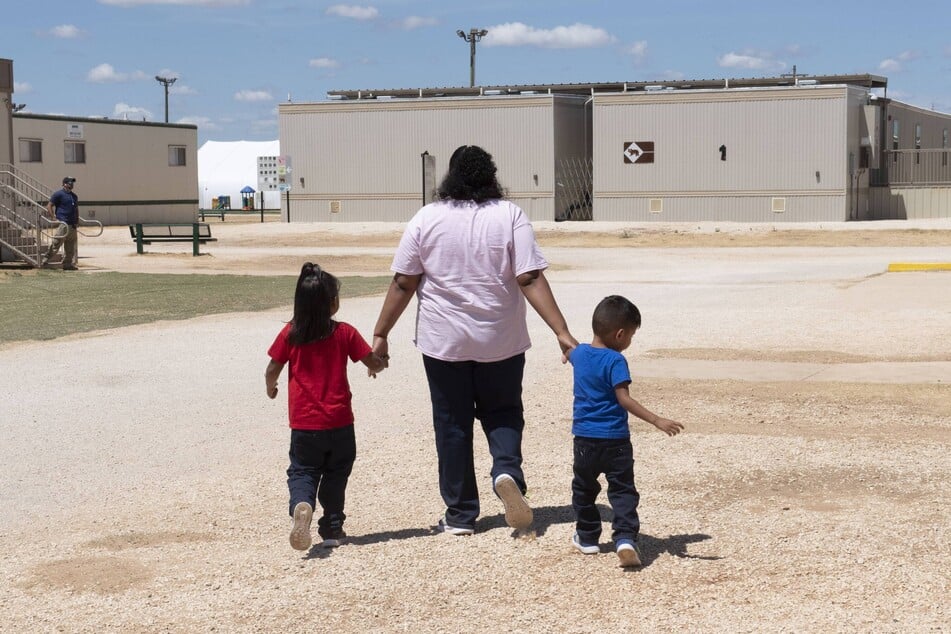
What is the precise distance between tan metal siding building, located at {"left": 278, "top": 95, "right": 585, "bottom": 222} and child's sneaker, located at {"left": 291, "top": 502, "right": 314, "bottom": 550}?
1491 inches

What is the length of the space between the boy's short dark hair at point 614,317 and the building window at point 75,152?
141 ft

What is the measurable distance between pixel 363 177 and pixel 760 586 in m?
41.9

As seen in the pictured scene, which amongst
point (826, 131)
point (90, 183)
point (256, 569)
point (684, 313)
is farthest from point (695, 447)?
point (90, 183)

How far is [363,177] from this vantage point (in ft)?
151

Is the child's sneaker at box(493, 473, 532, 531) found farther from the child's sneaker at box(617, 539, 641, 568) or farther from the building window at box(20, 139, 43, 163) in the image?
the building window at box(20, 139, 43, 163)

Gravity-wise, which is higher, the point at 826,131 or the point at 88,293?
the point at 826,131

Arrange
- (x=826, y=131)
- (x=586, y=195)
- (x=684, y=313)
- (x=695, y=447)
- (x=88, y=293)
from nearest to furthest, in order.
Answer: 1. (x=695, y=447)
2. (x=684, y=313)
3. (x=88, y=293)
4. (x=826, y=131)
5. (x=586, y=195)

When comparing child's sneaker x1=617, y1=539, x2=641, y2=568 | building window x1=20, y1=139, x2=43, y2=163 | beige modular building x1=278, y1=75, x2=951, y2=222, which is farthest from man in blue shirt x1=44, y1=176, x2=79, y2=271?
child's sneaker x1=617, y1=539, x2=641, y2=568

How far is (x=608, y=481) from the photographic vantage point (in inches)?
208

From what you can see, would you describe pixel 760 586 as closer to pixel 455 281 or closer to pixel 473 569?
pixel 473 569

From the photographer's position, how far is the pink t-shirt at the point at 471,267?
5.62 meters

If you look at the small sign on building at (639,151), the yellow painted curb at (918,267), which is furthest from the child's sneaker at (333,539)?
the small sign on building at (639,151)

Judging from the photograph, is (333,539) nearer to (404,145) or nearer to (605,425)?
(605,425)

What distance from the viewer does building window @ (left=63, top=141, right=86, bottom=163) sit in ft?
149
